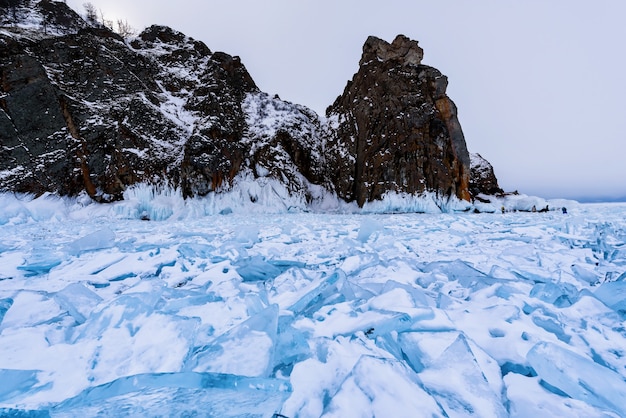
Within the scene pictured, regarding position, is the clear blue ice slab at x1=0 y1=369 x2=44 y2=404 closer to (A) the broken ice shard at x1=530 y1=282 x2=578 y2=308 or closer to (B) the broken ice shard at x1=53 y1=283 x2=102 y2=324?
(B) the broken ice shard at x1=53 y1=283 x2=102 y2=324

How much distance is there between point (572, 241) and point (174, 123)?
26.7 metres

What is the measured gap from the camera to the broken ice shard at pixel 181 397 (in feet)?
2.69

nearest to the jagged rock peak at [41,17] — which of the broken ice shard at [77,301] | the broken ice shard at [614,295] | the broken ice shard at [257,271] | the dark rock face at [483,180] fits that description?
the broken ice shard at [77,301]

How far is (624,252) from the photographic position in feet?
10.5

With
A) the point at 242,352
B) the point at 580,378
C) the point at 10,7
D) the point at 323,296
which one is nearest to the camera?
the point at 580,378

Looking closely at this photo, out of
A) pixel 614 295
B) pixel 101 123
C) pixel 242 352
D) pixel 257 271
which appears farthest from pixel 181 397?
pixel 101 123

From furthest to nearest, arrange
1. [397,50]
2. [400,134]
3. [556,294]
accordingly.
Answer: [397,50]
[400,134]
[556,294]

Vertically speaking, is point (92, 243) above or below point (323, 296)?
below

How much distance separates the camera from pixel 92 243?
425 cm

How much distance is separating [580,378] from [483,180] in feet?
118

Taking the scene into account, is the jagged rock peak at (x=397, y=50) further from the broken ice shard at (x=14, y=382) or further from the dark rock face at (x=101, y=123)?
the broken ice shard at (x=14, y=382)

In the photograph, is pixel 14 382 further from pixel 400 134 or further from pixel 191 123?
pixel 191 123

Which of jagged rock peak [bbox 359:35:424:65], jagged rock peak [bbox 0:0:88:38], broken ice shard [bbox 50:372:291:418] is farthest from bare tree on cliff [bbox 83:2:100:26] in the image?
broken ice shard [bbox 50:372:291:418]

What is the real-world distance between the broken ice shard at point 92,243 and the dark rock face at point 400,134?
20872 millimetres
